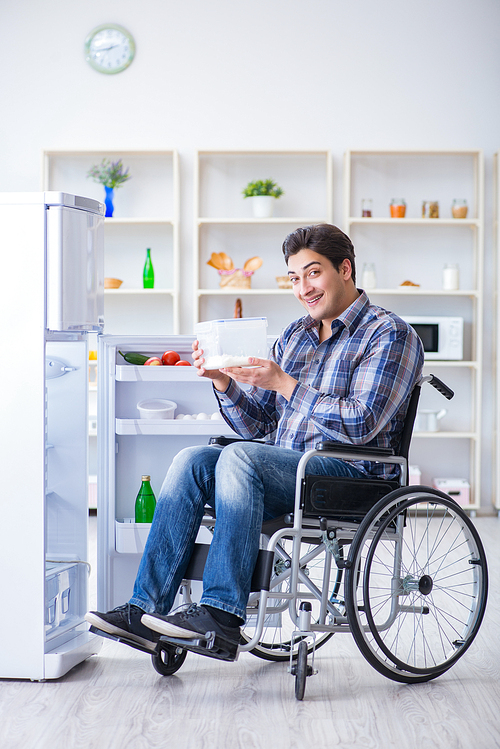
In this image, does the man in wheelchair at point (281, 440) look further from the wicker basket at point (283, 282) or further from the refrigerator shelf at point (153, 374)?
the wicker basket at point (283, 282)

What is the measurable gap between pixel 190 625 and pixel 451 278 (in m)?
3.37

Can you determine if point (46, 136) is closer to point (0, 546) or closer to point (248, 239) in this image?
point (248, 239)

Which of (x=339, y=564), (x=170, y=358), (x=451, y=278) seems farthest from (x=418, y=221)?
(x=339, y=564)

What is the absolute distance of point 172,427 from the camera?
2.38 metres

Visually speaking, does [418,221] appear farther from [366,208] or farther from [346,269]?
[346,269]

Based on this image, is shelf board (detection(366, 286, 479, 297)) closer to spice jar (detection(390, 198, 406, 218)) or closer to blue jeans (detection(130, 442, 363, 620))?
spice jar (detection(390, 198, 406, 218))

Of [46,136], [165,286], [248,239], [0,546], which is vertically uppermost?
[46,136]

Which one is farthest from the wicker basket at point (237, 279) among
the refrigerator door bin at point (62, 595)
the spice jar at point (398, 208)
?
the refrigerator door bin at point (62, 595)

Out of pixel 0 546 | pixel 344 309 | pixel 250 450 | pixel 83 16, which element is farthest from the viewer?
pixel 83 16

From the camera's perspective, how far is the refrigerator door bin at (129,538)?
2.33 m

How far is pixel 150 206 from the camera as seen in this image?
4629mm

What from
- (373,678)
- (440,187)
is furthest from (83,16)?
(373,678)

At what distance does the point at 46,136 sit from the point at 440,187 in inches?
99.2

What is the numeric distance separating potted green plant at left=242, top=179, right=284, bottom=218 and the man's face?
2481 millimetres
